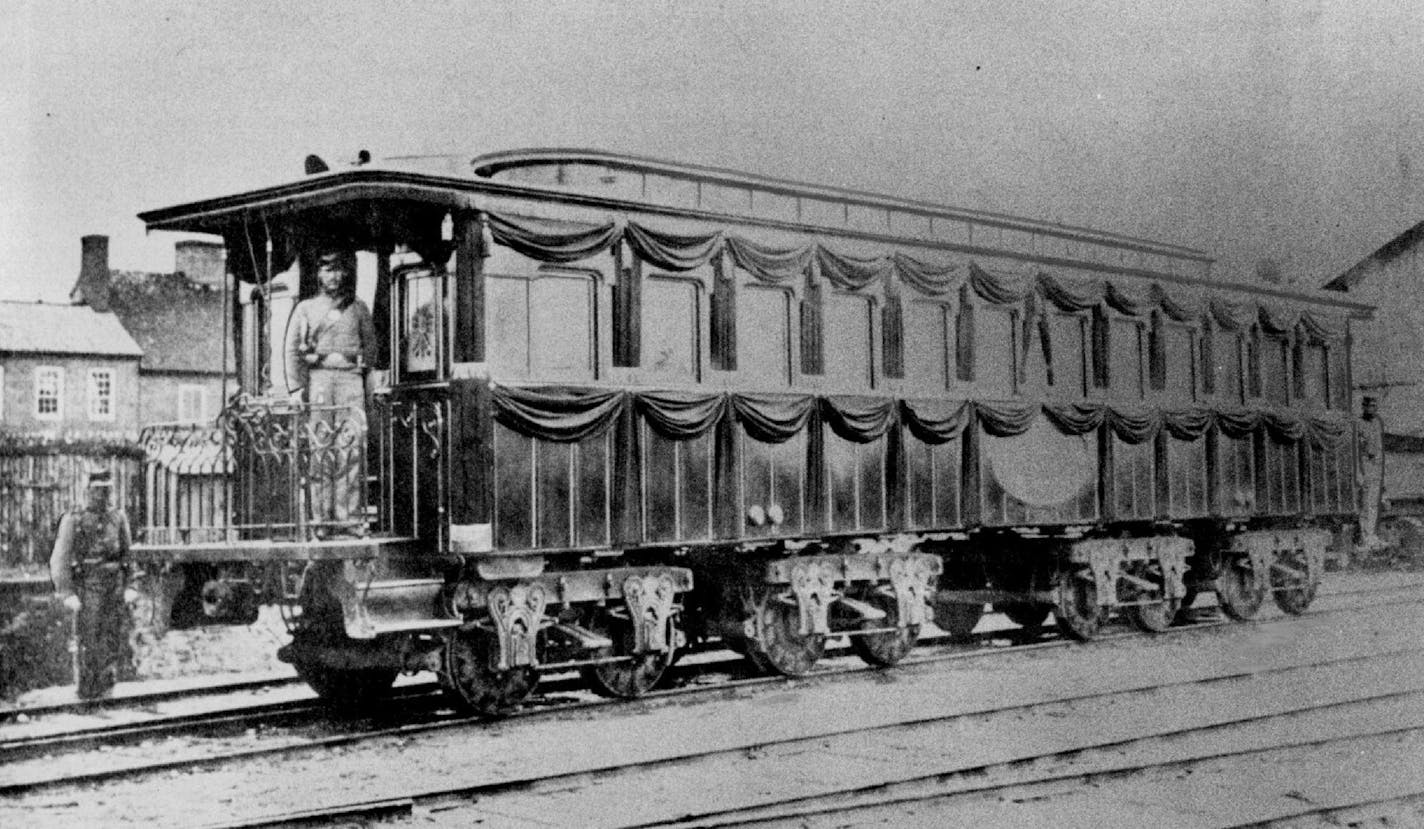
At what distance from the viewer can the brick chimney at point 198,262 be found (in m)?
40.5

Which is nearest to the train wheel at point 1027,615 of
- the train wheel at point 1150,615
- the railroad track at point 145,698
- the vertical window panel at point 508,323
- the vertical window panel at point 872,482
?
the train wheel at point 1150,615

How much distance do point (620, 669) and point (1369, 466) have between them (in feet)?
42.5

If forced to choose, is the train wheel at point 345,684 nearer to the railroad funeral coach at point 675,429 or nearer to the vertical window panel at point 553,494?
the railroad funeral coach at point 675,429

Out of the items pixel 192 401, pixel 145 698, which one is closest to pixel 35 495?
pixel 145 698

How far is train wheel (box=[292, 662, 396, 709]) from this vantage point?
36.0ft

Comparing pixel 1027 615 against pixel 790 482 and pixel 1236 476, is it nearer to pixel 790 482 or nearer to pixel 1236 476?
pixel 1236 476

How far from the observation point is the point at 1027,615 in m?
16.6

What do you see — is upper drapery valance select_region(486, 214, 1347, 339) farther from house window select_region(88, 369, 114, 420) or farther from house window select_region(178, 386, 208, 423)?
house window select_region(178, 386, 208, 423)

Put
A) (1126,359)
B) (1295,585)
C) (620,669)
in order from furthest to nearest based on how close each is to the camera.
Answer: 1. (1295,585)
2. (1126,359)
3. (620,669)

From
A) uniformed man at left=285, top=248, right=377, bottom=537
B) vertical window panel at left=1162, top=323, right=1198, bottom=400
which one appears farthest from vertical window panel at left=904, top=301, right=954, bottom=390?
uniformed man at left=285, top=248, right=377, bottom=537

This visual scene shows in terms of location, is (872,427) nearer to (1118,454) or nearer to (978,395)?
(978,395)

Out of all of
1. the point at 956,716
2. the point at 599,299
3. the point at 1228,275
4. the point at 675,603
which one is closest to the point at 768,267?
the point at 599,299

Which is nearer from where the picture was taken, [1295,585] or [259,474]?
[259,474]

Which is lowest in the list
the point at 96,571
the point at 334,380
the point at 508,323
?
the point at 96,571
